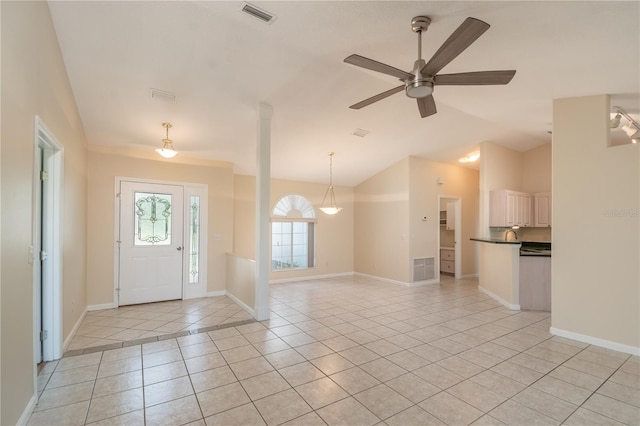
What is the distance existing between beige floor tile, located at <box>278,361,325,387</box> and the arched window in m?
4.30

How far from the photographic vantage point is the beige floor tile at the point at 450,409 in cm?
217

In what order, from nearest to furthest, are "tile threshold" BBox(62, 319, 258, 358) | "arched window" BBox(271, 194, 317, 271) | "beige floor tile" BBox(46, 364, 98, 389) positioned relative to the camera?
"beige floor tile" BBox(46, 364, 98, 389), "tile threshold" BBox(62, 319, 258, 358), "arched window" BBox(271, 194, 317, 271)

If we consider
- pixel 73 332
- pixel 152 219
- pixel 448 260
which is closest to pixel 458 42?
pixel 73 332

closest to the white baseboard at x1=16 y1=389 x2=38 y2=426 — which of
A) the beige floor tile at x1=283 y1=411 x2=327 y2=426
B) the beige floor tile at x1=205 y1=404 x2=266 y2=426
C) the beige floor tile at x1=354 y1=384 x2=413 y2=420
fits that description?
the beige floor tile at x1=205 y1=404 x2=266 y2=426

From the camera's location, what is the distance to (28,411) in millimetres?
2152

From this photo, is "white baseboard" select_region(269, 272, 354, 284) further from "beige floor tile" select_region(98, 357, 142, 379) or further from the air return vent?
"beige floor tile" select_region(98, 357, 142, 379)

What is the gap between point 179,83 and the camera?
11.4 ft

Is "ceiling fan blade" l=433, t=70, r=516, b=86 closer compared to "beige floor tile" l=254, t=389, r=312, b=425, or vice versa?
"beige floor tile" l=254, t=389, r=312, b=425

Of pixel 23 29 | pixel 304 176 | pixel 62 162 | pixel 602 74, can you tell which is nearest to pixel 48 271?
pixel 62 162

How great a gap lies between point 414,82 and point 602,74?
95.0 inches

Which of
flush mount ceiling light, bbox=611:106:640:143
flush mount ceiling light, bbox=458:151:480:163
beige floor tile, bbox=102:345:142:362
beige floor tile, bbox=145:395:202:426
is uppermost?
flush mount ceiling light, bbox=458:151:480:163

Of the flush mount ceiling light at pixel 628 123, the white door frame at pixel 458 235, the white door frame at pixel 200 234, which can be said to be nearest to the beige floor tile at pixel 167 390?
the white door frame at pixel 200 234

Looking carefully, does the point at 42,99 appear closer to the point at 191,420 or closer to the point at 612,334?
the point at 191,420

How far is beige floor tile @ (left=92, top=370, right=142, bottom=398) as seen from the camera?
8.28ft
